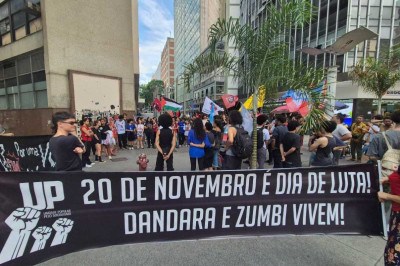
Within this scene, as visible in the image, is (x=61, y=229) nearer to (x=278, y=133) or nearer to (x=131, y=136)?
(x=278, y=133)

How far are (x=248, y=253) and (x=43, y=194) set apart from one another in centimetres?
248

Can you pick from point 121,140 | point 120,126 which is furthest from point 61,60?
point 121,140

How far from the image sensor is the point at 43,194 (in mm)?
2201

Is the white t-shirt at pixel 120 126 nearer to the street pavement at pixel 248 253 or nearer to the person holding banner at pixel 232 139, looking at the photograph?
the person holding banner at pixel 232 139

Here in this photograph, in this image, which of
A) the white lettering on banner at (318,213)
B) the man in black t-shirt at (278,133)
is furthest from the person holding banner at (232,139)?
the man in black t-shirt at (278,133)

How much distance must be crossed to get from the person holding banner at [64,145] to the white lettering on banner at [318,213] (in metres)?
2.87

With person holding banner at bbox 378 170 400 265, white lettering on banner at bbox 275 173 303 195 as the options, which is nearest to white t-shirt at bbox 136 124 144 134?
white lettering on banner at bbox 275 173 303 195

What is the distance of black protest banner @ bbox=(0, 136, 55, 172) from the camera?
5418 mm

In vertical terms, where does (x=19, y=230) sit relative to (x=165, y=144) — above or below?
below

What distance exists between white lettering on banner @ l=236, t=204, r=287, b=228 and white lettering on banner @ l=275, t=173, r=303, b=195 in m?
0.18

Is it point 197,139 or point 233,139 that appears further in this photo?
point 197,139

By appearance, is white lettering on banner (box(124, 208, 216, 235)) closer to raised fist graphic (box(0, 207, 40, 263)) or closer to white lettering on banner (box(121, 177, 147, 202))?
white lettering on banner (box(121, 177, 147, 202))

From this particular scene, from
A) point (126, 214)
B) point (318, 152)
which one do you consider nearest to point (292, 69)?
point (318, 152)

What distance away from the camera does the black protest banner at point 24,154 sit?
5418 millimetres
